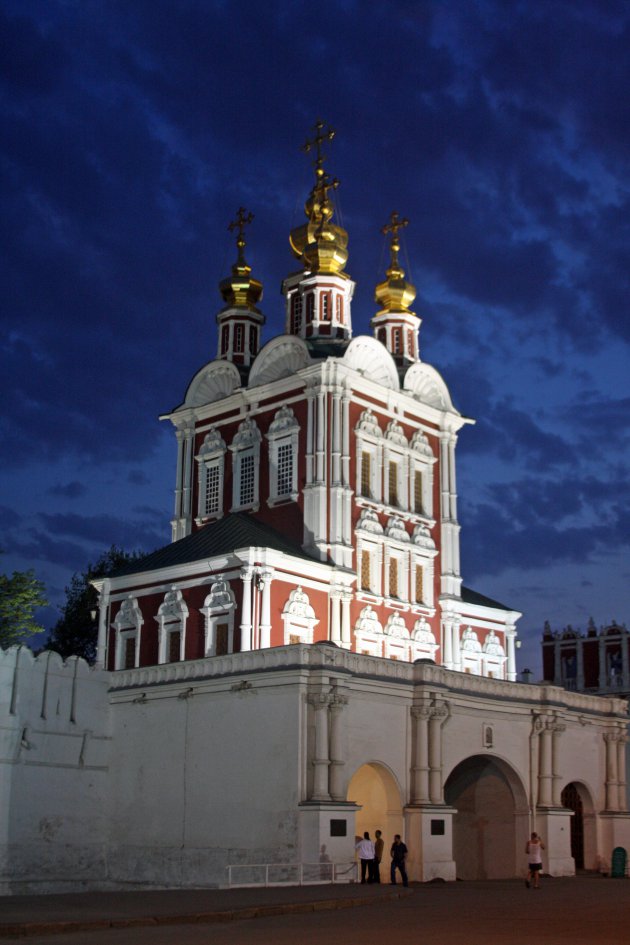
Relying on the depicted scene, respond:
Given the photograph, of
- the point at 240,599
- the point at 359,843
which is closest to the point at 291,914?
the point at 359,843

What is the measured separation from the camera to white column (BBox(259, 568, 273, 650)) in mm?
35188

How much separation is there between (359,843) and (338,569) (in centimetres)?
1222

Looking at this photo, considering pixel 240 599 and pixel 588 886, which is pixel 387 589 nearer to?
pixel 240 599

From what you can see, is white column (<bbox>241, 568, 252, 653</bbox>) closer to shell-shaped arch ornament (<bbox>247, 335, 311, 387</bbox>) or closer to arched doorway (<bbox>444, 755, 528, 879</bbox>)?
arched doorway (<bbox>444, 755, 528, 879</bbox>)

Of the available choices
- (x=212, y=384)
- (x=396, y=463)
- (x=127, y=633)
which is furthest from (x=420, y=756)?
(x=212, y=384)

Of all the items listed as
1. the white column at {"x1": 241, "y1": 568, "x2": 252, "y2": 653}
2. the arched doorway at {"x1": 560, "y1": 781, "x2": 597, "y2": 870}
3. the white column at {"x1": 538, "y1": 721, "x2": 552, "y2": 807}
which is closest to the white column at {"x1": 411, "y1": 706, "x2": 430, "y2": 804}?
the white column at {"x1": 538, "y1": 721, "x2": 552, "y2": 807}

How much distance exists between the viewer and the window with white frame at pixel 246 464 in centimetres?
4162

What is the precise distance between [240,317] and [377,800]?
68.9 feet

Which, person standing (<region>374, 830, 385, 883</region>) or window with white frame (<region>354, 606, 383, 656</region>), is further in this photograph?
window with white frame (<region>354, 606, 383, 656</region>)

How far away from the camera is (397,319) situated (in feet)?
154

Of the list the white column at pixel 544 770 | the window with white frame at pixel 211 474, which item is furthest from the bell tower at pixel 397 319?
the white column at pixel 544 770

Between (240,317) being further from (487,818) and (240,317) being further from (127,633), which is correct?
(487,818)

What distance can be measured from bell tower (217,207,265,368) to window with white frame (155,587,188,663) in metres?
10.9

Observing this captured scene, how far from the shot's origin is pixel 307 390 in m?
40.2
